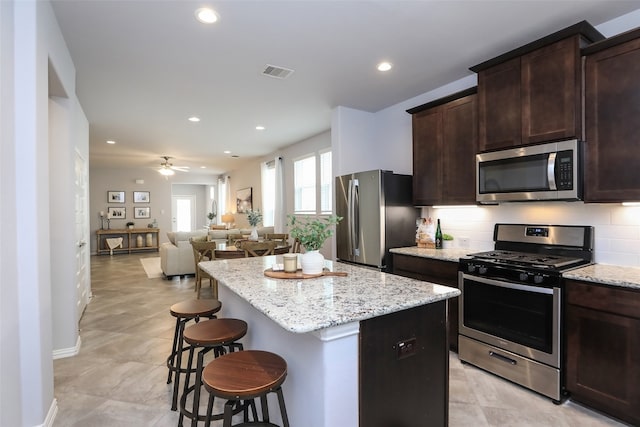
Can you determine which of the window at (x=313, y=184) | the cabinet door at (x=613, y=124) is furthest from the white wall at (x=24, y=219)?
the window at (x=313, y=184)

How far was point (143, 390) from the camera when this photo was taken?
2.45m

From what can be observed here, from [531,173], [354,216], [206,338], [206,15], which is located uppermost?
[206,15]

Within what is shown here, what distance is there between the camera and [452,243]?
362 cm

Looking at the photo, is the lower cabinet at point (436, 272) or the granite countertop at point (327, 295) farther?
the lower cabinet at point (436, 272)

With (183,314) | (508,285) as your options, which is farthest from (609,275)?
→ (183,314)

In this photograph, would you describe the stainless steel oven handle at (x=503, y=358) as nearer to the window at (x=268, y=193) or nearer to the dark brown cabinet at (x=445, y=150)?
the dark brown cabinet at (x=445, y=150)

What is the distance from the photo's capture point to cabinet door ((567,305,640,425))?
1949mm

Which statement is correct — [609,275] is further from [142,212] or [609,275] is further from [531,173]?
[142,212]

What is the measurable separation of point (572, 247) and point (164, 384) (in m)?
3.40

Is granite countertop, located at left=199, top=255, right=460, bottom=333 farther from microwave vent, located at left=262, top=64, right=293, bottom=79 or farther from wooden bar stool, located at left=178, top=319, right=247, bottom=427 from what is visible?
microwave vent, located at left=262, top=64, right=293, bottom=79

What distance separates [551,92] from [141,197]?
11.3 meters

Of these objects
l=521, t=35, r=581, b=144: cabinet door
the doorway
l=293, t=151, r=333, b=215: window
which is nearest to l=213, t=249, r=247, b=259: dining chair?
l=293, t=151, r=333, b=215: window

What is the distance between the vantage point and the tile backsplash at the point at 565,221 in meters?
2.38

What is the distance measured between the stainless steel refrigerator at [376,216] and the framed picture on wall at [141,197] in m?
9.12
